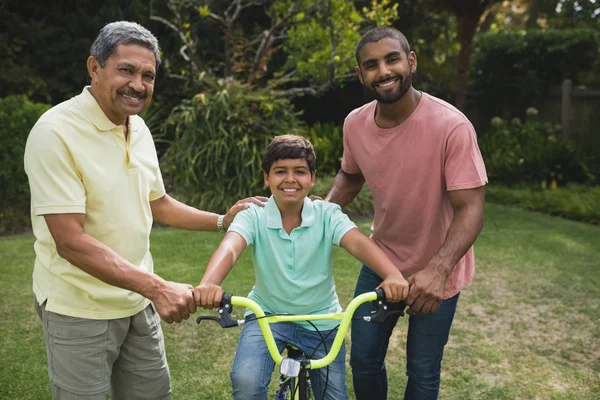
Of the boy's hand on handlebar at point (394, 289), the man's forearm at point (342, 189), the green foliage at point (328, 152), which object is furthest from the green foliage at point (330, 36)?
the boy's hand on handlebar at point (394, 289)

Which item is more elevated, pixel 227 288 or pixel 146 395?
pixel 146 395

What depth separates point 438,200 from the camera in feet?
10.1

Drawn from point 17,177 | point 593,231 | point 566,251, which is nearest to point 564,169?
point 593,231

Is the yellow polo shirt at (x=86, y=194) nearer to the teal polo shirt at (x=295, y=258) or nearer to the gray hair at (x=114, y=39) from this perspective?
the gray hair at (x=114, y=39)

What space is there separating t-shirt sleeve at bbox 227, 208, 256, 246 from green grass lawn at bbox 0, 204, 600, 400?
66.4 inches

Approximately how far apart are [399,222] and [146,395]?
134 cm

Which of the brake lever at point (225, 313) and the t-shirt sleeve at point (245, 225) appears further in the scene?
the t-shirt sleeve at point (245, 225)

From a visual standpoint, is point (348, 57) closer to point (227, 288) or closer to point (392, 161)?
point (227, 288)

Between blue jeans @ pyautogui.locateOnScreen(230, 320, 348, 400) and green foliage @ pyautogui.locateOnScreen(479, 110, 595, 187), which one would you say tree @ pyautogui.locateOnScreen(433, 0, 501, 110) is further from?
blue jeans @ pyautogui.locateOnScreen(230, 320, 348, 400)

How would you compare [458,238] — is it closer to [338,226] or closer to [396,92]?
[338,226]

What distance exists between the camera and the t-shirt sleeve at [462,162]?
114 inches

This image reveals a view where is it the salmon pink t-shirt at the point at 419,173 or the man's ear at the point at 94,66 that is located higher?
the man's ear at the point at 94,66

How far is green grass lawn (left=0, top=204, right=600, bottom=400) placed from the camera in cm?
443

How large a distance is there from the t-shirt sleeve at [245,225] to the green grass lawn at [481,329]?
1.69 metres
